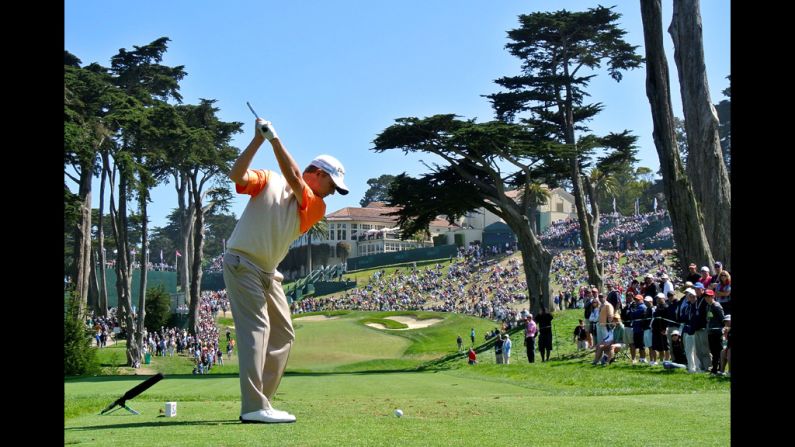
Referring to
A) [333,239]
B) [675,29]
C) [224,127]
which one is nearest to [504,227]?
[333,239]

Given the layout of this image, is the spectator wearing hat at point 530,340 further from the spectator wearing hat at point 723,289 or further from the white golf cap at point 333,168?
the white golf cap at point 333,168

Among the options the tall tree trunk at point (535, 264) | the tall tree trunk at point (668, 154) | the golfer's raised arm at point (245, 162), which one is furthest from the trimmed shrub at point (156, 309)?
the golfer's raised arm at point (245, 162)

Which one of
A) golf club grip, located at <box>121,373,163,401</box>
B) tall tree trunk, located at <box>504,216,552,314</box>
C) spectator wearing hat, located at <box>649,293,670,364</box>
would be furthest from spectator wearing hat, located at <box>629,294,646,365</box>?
tall tree trunk, located at <box>504,216,552,314</box>

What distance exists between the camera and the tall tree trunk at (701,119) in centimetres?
2047

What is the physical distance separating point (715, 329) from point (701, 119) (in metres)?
7.34

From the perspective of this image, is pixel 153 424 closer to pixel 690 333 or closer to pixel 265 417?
pixel 265 417

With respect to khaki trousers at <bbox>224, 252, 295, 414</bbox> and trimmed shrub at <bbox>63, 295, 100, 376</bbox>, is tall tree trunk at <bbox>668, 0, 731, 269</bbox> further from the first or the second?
trimmed shrub at <bbox>63, 295, 100, 376</bbox>

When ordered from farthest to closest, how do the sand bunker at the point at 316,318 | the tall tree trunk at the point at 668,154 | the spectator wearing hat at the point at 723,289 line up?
1. the sand bunker at the point at 316,318
2. the tall tree trunk at the point at 668,154
3. the spectator wearing hat at the point at 723,289

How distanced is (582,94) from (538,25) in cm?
400

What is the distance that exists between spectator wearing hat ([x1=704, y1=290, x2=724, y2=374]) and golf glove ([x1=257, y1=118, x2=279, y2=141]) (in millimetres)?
11437

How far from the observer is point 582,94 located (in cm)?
4219

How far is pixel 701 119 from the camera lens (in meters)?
20.7

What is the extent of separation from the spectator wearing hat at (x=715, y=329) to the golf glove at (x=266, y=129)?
11.4 m
